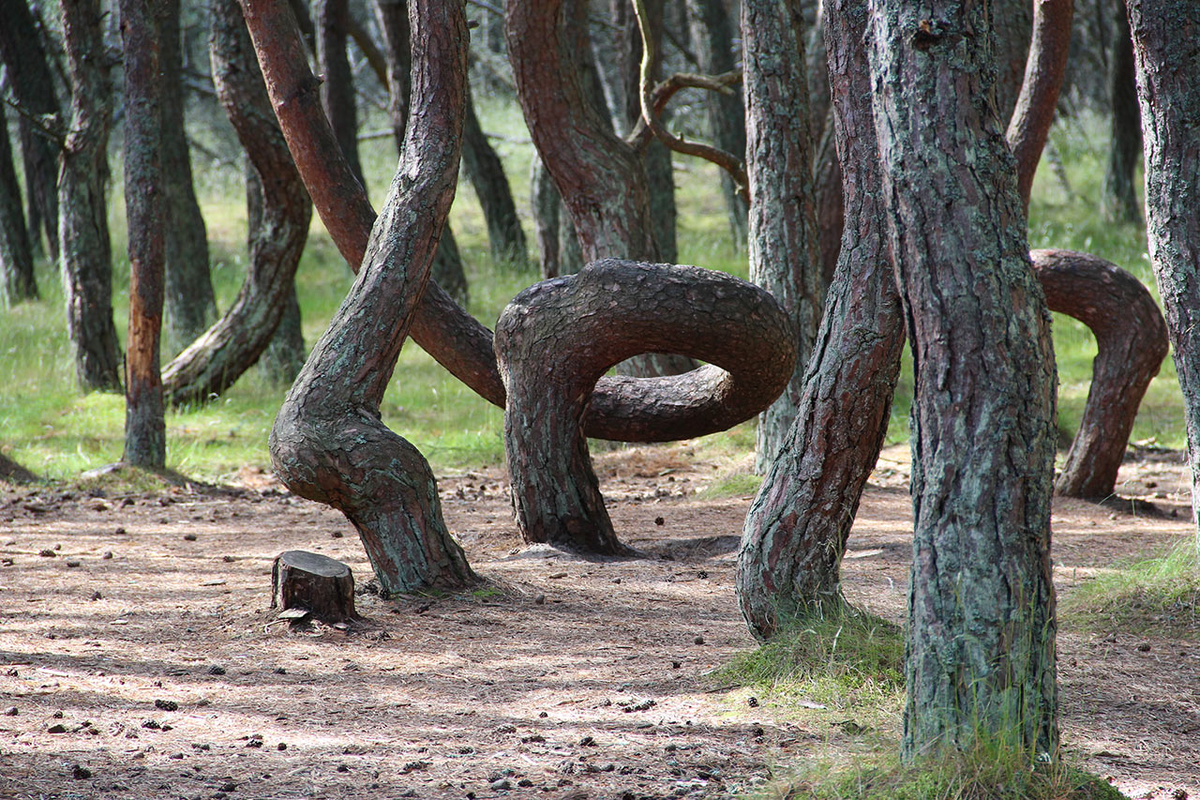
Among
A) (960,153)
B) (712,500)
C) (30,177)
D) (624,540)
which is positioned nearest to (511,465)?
(624,540)

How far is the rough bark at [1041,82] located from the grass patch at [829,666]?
16.3ft

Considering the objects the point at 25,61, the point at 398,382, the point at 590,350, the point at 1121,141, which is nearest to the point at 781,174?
the point at 590,350

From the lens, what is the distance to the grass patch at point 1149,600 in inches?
190

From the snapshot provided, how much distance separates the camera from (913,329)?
2873 mm

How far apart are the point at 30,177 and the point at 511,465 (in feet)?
51.8

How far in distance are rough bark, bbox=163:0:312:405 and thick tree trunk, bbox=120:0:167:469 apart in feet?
5.00

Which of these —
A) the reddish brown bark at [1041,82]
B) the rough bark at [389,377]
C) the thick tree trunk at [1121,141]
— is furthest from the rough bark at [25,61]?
the thick tree trunk at [1121,141]

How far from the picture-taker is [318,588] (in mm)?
4809

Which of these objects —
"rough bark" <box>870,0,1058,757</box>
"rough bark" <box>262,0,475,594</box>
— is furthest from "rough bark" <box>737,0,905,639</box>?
"rough bark" <box>262,0,475,594</box>

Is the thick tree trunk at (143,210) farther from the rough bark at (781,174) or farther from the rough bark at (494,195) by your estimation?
the rough bark at (494,195)

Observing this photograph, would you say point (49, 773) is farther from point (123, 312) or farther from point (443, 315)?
point (123, 312)

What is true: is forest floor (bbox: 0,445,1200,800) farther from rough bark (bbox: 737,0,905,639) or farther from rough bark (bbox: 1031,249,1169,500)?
rough bark (bbox: 1031,249,1169,500)

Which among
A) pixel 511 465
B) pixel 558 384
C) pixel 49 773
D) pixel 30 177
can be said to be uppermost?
pixel 30 177

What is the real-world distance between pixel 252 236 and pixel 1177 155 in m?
9.07
